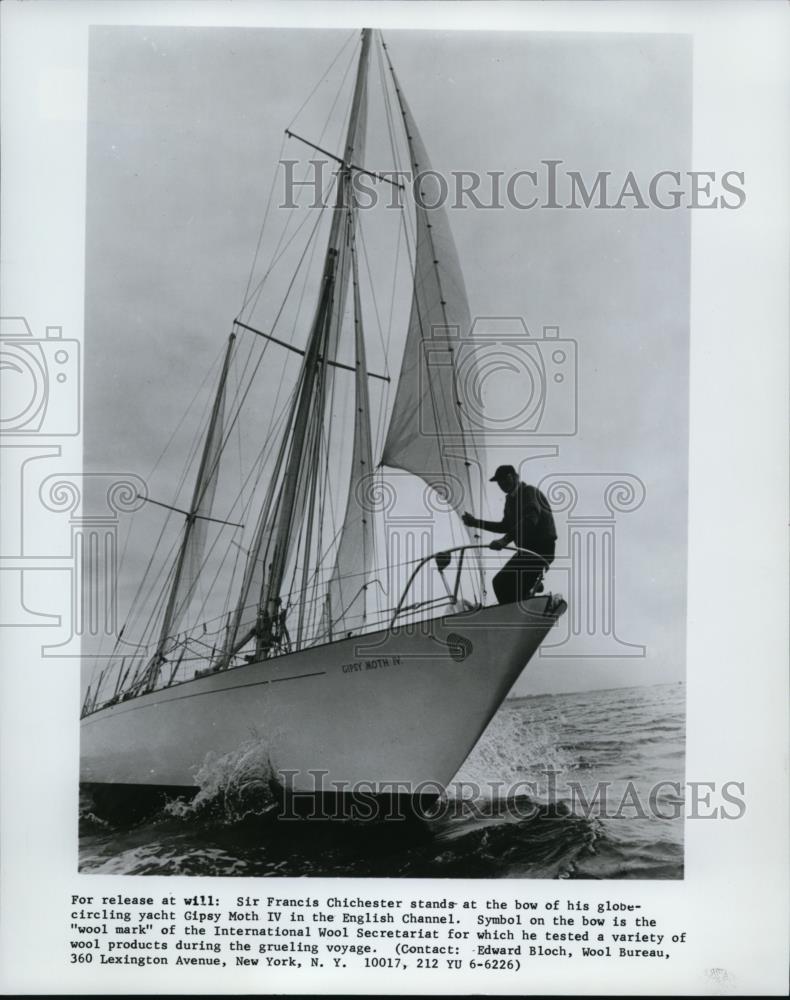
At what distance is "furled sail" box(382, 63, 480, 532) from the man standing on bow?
0.09 m

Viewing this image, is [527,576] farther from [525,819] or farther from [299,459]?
[299,459]

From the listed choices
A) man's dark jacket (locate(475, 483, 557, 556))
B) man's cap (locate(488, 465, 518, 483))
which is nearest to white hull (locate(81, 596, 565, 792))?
man's dark jacket (locate(475, 483, 557, 556))

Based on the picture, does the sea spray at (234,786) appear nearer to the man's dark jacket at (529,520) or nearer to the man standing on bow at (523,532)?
the man standing on bow at (523,532)

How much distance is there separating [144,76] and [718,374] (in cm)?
178

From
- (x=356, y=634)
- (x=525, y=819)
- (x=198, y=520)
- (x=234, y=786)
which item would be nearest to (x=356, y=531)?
(x=356, y=634)

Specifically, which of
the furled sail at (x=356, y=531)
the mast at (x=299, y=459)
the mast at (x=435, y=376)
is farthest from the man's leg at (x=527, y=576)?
the mast at (x=299, y=459)

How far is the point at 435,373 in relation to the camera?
7.56ft

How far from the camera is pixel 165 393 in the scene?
236 cm

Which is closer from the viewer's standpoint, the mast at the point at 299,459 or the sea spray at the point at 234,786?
the sea spray at the point at 234,786

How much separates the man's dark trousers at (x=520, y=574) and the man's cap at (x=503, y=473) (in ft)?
0.69

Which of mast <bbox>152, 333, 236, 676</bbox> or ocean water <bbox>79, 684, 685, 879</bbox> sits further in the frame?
mast <bbox>152, 333, 236, 676</bbox>

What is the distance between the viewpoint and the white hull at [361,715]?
7.40 ft

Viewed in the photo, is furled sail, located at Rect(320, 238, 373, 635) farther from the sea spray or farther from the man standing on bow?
the sea spray

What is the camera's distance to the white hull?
226cm
